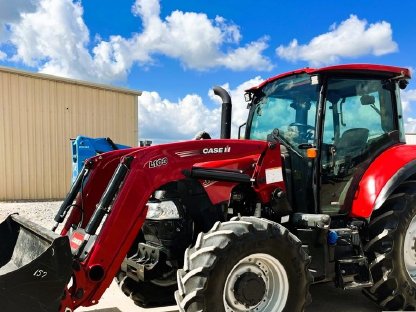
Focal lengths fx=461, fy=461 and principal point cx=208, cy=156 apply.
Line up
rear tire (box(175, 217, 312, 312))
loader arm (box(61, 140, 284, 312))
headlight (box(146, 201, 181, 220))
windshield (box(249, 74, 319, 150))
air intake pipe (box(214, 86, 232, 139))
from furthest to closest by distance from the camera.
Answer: air intake pipe (box(214, 86, 232, 139))
windshield (box(249, 74, 319, 150))
headlight (box(146, 201, 181, 220))
loader arm (box(61, 140, 284, 312))
rear tire (box(175, 217, 312, 312))

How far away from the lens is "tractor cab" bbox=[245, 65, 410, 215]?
4.70 m

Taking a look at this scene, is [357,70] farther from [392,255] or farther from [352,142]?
[392,255]

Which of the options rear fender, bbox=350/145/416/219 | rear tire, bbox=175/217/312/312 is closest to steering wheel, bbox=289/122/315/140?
rear fender, bbox=350/145/416/219

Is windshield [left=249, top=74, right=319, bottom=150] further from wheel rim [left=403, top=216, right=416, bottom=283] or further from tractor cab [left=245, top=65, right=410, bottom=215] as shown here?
wheel rim [left=403, top=216, right=416, bottom=283]

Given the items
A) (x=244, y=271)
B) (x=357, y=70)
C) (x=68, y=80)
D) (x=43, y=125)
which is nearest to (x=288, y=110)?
(x=357, y=70)

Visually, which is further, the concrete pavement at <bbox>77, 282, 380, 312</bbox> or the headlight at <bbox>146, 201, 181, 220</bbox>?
the concrete pavement at <bbox>77, 282, 380, 312</bbox>

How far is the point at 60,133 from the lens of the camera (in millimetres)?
15352

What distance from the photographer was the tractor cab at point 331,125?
185 inches

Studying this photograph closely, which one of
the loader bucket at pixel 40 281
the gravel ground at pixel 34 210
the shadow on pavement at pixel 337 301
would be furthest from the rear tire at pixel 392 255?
the gravel ground at pixel 34 210

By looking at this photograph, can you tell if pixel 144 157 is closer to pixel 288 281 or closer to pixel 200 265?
pixel 200 265

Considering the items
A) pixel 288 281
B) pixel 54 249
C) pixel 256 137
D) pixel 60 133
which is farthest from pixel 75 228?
pixel 60 133

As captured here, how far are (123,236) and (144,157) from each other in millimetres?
665

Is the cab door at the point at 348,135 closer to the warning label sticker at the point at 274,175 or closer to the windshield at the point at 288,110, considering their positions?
the windshield at the point at 288,110

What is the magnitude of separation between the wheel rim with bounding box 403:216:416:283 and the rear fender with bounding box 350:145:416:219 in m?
0.54
